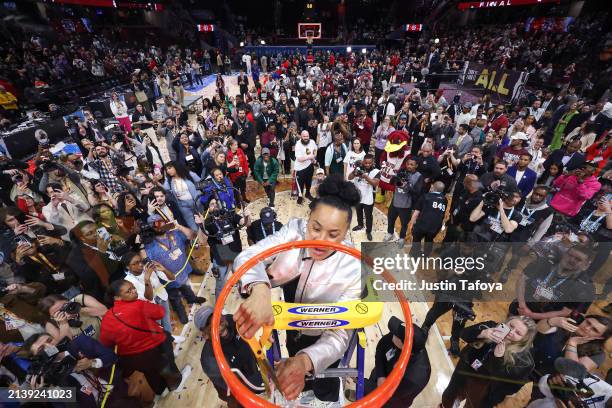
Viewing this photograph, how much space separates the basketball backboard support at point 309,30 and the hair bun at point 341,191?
38244 millimetres

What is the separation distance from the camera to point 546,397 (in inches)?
105

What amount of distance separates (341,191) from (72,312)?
10.1 ft

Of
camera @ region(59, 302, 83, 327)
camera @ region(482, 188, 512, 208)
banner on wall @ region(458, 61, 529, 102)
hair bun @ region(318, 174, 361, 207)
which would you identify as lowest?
camera @ region(59, 302, 83, 327)

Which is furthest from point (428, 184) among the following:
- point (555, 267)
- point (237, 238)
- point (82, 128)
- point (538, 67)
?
point (538, 67)

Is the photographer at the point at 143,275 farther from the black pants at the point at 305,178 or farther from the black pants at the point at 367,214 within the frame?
the black pants at the point at 305,178

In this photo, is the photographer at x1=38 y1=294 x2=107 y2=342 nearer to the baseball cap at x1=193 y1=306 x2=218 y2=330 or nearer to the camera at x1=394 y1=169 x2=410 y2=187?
the baseball cap at x1=193 y1=306 x2=218 y2=330

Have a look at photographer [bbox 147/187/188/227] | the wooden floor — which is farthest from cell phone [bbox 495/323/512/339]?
photographer [bbox 147/187/188/227]

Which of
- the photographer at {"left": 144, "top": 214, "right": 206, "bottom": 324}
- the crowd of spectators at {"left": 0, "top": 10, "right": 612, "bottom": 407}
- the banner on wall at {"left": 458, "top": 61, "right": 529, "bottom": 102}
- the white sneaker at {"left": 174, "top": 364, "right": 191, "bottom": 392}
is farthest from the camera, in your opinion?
the banner on wall at {"left": 458, "top": 61, "right": 529, "bottom": 102}

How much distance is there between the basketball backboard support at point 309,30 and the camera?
35.0m

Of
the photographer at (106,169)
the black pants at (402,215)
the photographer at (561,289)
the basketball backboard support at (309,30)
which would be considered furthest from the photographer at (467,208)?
the basketball backboard support at (309,30)

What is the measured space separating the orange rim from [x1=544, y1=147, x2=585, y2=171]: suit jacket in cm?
744

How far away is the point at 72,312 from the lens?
2.99m

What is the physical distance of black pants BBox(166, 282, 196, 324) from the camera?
4488 millimetres

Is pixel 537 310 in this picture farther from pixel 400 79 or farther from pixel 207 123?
pixel 400 79
